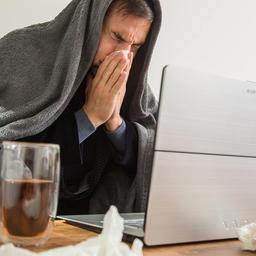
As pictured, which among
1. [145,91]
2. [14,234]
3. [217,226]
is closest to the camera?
[14,234]

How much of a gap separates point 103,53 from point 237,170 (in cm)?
59

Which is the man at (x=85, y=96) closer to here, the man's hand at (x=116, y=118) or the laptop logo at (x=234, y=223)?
the man's hand at (x=116, y=118)

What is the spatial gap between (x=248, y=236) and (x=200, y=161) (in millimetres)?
129

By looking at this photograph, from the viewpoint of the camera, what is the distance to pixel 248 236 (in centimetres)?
65

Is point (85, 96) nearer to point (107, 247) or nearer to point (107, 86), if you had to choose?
point (107, 86)

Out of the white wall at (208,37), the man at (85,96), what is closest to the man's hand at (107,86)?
the man at (85,96)

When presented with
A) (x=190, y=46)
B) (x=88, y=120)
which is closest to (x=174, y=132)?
(x=88, y=120)

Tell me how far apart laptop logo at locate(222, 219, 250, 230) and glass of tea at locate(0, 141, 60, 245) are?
280 millimetres

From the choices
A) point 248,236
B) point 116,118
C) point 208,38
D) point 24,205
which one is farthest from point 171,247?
point 208,38

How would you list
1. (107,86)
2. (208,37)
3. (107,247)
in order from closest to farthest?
1. (107,247)
2. (107,86)
3. (208,37)

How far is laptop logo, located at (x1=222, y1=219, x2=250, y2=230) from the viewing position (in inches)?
27.3

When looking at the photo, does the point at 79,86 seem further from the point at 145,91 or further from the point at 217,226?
the point at 217,226

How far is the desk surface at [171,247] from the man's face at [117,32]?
0.57 meters

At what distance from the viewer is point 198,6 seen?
176 cm
